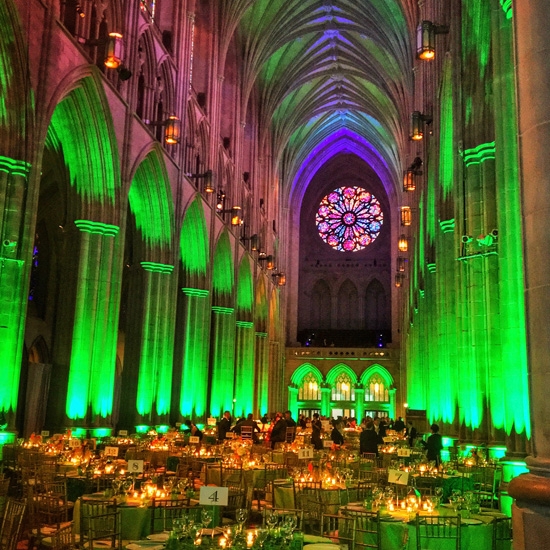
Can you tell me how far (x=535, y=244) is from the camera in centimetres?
479

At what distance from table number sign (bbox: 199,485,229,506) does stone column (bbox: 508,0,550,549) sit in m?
2.54

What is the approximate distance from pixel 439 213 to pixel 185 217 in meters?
11.4

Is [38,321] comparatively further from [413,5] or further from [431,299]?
[413,5]

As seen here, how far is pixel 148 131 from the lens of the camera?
22.1 meters

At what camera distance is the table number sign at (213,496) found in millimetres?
6031

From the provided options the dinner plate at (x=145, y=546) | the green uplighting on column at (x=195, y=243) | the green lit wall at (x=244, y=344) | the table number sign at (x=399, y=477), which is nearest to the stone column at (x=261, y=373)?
A: the green lit wall at (x=244, y=344)

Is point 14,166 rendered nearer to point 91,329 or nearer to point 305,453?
point 91,329

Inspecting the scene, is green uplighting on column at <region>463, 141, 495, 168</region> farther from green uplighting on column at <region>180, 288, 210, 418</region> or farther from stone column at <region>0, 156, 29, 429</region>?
green uplighting on column at <region>180, 288, 210, 418</region>

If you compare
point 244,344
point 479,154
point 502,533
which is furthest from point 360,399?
point 502,533

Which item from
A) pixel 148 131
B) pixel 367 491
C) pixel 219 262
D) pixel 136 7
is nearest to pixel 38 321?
pixel 219 262

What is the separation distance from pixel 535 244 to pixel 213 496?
3511 millimetres

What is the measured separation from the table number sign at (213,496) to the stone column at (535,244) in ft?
8.34

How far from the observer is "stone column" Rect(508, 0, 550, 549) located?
4.43m

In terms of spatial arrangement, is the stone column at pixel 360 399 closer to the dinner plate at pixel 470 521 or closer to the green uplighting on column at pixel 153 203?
the green uplighting on column at pixel 153 203
